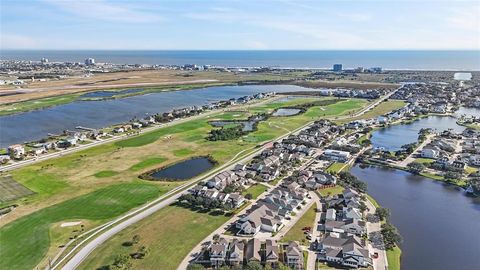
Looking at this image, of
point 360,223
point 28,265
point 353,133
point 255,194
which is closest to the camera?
point 28,265

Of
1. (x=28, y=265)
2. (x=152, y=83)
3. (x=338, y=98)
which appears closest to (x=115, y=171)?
(x=28, y=265)

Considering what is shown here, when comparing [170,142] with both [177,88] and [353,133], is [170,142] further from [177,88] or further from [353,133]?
[177,88]

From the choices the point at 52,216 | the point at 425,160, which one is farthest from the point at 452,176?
the point at 52,216

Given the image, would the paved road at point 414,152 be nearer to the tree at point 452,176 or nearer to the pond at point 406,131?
the pond at point 406,131

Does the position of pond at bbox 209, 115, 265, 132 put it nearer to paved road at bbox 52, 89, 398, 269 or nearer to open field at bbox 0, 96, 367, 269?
open field at bbox 0, 96, 367, 269

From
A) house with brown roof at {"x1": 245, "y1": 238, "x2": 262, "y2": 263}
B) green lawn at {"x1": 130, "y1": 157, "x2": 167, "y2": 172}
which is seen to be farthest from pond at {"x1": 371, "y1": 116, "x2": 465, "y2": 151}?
house with brown roof at {"x1": 245, "y1": 238, "x2": 262, "y2": 263}

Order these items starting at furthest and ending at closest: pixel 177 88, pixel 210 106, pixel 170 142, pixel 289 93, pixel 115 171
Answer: pixel 177 88 < pixel 289 93 < pixel 210 106 < pixel 170 142 < pixel 115 171

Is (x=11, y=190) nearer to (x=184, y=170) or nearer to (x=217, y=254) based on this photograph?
(x=184, y=170)
